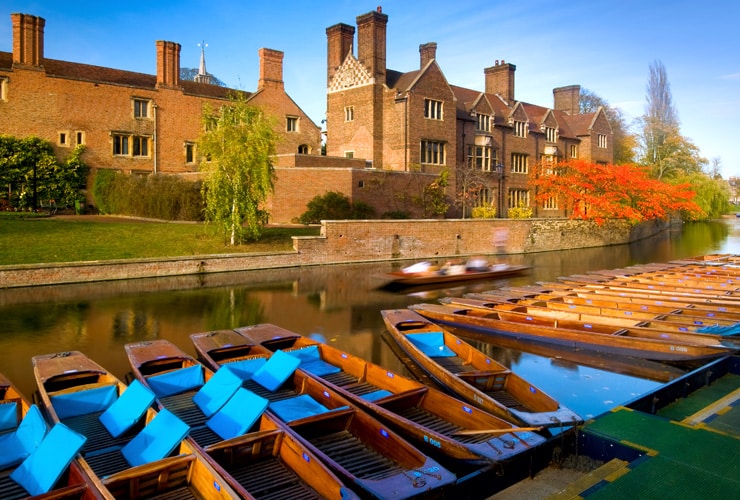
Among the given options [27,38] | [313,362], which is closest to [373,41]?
[27,38]

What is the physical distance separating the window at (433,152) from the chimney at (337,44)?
25.0ft

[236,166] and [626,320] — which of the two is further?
[236,166]

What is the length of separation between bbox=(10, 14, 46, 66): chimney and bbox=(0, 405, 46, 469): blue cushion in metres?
30.0

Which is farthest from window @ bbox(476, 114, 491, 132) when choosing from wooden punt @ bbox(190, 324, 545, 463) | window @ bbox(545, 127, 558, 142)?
wooden punt @ bbox(190, 324, 545, 463)

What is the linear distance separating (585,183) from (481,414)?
3353cm

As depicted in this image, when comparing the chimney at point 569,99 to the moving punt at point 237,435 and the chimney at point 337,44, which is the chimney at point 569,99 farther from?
the moving punt at point 237,435

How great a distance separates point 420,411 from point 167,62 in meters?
32.7

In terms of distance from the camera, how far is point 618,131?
64.9 metres

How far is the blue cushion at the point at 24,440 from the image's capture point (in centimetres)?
566

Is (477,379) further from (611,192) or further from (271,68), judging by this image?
(271,68)

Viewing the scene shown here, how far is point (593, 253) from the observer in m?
32.4

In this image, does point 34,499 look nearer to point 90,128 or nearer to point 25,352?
point 25,352

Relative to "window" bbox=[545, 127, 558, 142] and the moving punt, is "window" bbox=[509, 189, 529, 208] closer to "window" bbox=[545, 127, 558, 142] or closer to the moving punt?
"window" bbox=[545, 127, 558, 142]

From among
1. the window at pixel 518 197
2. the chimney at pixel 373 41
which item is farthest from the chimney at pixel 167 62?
the window at pixel 518 197
